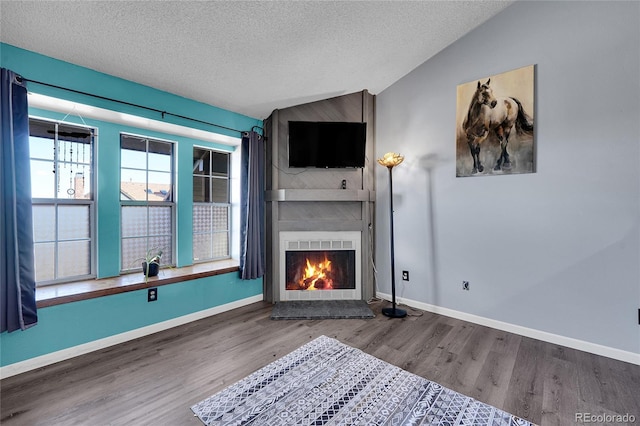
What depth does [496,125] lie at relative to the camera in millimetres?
2770

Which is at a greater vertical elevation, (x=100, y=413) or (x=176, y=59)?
(x=176, y=59)

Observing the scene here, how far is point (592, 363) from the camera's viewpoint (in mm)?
2150

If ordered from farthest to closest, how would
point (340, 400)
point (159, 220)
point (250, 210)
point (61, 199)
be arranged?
1. point (250, 210)
2. point (159, 220)
3. point (61, 199)
4. point (340, 400)

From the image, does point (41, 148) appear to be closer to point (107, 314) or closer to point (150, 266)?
point (150, 266)

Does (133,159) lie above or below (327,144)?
below

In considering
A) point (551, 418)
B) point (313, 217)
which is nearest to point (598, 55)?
point (551, 418)

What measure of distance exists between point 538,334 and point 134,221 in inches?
166

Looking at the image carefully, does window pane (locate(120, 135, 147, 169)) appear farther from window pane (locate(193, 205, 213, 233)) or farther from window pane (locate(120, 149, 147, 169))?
window pane (locate(193, 205, 213, 233))

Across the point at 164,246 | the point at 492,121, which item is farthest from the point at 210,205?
the point at 492,121

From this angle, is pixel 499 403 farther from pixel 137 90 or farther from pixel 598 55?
pixel 137 90

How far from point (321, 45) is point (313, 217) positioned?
194cm

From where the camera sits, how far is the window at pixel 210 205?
3408mm

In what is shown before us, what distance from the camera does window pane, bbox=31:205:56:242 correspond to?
2363 mm

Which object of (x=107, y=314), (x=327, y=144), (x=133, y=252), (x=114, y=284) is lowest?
(x=107, y=314)
